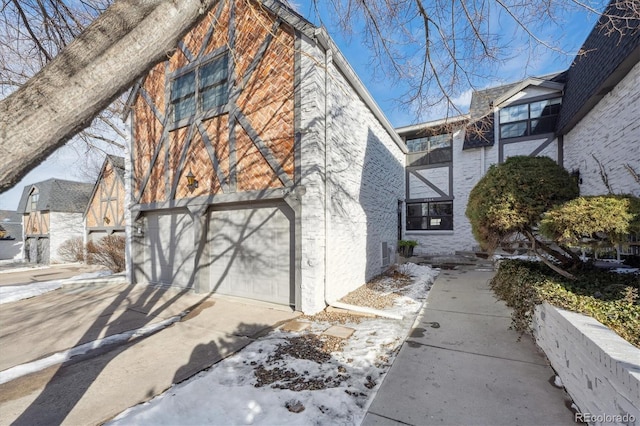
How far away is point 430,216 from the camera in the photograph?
1428 cm

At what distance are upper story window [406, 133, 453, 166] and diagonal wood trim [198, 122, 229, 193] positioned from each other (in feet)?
37.1

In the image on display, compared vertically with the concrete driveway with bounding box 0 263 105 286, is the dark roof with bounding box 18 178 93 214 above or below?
above

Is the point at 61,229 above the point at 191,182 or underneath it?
underneath

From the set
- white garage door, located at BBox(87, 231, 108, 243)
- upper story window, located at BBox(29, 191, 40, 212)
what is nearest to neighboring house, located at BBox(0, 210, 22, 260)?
upper story window, located at BBox(29, 191, 40, 212)

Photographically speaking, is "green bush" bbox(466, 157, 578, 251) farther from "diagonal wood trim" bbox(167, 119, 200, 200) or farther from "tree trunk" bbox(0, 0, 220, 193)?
"diagonal wood trim" bbox(167, 119, 200, 200)

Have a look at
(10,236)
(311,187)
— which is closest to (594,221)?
(311,187)

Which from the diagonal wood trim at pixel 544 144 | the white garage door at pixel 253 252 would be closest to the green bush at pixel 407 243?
the diagonal wood trim at pixel 544 144

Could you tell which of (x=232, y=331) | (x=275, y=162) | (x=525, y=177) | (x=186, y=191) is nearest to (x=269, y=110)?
(x=275, y=162)

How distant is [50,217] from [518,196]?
93.7ft

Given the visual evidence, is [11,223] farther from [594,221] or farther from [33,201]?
[594,221]

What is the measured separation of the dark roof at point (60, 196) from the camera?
20312mm

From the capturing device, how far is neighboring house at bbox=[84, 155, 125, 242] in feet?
52.3

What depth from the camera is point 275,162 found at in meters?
5.86

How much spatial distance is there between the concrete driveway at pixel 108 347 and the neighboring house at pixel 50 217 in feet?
57.5
